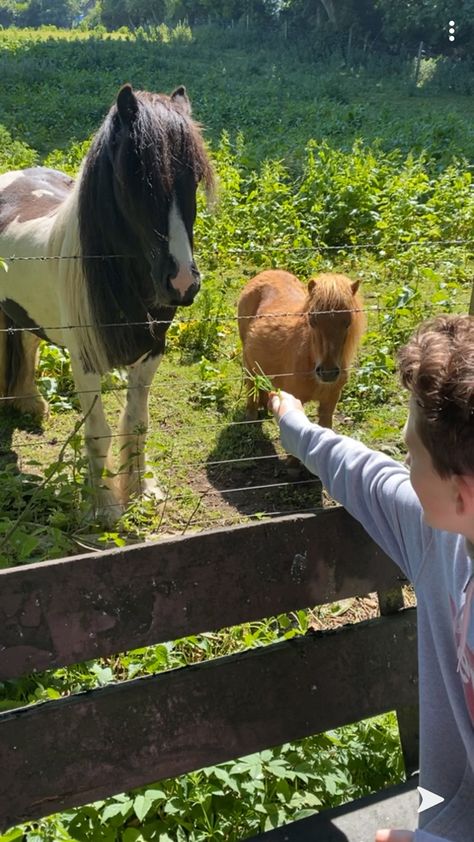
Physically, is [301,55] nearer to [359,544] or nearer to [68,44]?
[68,44]

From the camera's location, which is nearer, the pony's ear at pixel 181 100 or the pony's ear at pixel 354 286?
the pony's ear at pixel 181 100

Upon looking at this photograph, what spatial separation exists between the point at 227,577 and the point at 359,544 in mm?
401

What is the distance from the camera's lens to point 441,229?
813cm

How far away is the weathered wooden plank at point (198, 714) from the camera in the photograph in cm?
188

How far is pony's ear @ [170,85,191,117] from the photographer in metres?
3.63

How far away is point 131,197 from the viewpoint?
11.1ft

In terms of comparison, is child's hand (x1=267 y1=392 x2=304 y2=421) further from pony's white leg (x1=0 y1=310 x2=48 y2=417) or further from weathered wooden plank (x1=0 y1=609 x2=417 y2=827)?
pony's white leg (x1=0 y1=310 x2=48 y2=417)

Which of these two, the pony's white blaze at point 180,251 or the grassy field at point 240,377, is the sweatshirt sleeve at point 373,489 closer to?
the grassy field at point 240,377

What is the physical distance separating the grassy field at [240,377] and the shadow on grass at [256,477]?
0.01 metres

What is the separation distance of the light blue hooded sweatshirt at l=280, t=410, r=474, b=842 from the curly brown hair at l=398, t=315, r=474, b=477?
0.86 ft

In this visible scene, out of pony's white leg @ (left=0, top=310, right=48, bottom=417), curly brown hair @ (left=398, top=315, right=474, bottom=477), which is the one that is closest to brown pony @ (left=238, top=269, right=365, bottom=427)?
pony's white leg @ (left=0, top=310, right=48, bottom=417)

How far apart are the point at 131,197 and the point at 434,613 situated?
2401mm

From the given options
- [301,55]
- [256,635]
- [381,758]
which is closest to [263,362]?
[256,635]

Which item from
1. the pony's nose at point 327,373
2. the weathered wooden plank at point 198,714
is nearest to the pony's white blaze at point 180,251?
the pony's nose at point 327,373
